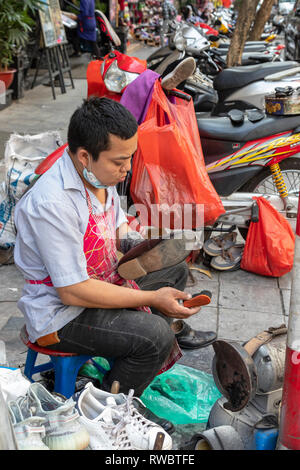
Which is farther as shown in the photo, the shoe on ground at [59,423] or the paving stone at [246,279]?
the paving stone at [246,279]

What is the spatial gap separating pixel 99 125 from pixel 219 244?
1990mm

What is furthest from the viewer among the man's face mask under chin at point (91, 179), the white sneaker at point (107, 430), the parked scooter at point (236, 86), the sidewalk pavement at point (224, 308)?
the parked scooter at point (236, 86)

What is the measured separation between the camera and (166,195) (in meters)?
3.15

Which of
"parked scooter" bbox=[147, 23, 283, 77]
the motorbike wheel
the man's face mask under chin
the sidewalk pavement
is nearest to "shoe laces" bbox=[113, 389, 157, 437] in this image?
the man's face mask under chin

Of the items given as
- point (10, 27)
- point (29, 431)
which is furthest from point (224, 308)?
point (10, 27)

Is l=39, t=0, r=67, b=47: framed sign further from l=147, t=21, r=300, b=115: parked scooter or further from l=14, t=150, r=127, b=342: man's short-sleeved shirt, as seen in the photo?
l=14, t=150, r=127, b=342: man's short-sleeved shirt

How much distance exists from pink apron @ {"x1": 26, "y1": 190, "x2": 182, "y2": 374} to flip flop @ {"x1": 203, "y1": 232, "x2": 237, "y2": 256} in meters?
1.45

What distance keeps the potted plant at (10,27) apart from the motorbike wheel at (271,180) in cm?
423

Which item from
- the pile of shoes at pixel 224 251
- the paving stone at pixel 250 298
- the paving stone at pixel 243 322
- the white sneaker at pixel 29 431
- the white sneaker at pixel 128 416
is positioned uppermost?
the white sneaker at pixel 29 431

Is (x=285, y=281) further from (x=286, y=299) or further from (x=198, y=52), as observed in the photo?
(x=198, y=52)

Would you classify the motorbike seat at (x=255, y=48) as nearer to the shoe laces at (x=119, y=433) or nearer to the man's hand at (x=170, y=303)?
the man's hand at (x=170, y=303)

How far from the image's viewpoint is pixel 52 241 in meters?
1.83

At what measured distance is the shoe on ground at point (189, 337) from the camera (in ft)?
9.01

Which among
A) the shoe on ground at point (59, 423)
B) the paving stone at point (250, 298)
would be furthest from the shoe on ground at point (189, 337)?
the shoe on ground at point (59, 423)
